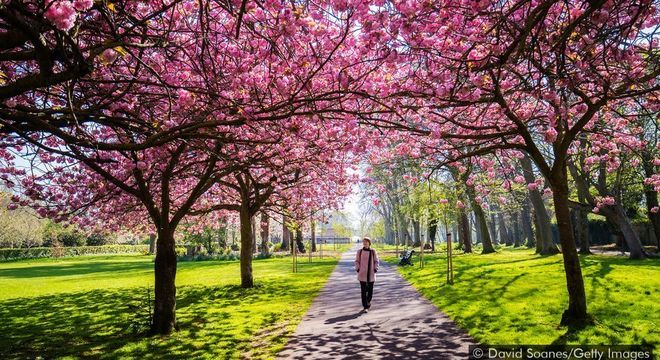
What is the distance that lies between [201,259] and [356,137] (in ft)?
100

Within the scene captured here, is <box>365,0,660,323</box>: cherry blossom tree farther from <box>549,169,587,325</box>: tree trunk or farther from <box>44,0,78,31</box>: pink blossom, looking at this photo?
<box>44,0,78,31</box>: pink blossom

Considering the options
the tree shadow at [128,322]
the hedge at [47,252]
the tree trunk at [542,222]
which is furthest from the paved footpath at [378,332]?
the hedge at [47,252]

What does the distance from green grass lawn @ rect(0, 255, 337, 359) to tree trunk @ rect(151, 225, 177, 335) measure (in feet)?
1.30

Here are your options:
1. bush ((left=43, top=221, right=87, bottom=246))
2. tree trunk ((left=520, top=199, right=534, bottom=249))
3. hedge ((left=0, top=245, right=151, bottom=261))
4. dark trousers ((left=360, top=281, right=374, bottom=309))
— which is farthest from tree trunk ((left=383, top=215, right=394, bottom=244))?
dark trousers ((left=360, top=281, right=374, bottom=309))

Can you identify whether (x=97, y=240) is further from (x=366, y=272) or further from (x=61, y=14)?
(x=61, y=14)

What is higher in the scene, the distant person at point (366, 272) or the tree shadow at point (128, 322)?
the distant person at point (366, 272)

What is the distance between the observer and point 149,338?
869 centimetres

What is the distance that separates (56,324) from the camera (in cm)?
1078

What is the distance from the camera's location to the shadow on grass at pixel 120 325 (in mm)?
7844

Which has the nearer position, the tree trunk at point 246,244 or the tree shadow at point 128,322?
the tree shadow at point 128,322

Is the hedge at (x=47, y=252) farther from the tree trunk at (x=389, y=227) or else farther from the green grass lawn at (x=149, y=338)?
the tree trunk at (x=389, y=227)

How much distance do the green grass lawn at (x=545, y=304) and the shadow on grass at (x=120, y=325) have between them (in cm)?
422

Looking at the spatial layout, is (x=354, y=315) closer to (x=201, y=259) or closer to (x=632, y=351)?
(x=632, y=351)

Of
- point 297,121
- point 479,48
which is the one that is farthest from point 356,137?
point 479,48
